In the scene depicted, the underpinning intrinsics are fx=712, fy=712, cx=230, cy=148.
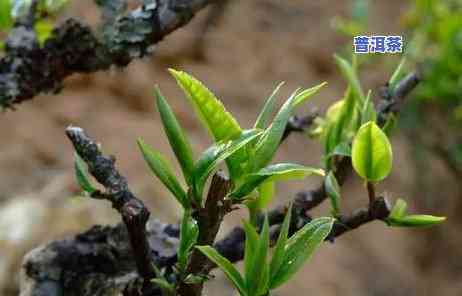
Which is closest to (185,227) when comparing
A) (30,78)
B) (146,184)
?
(30,78)

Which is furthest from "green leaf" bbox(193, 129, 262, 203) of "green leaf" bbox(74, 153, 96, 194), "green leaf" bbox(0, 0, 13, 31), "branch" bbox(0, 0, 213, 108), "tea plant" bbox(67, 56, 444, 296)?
"green leaf" bbox(0, 0, 13, 31)

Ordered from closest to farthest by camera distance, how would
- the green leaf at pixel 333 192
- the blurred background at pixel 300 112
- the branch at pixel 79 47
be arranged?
the green leaf at pixel 333 192 → the branch at pixel 79 47 → the blurred background at pixel 300 112

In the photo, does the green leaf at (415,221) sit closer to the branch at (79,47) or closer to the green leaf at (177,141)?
the green leaf at (177,141)

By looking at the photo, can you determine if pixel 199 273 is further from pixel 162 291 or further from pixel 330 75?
pixel 330 75

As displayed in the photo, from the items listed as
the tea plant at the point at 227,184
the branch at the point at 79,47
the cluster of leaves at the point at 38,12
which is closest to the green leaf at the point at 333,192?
the tea plant at the point at 227,184

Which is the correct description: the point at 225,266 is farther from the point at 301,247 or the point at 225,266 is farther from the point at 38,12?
the point at 38,12

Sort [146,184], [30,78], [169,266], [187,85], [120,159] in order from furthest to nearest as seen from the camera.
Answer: [120,159] → [146,184] → [30,78] → [169,266] → [187,85]
